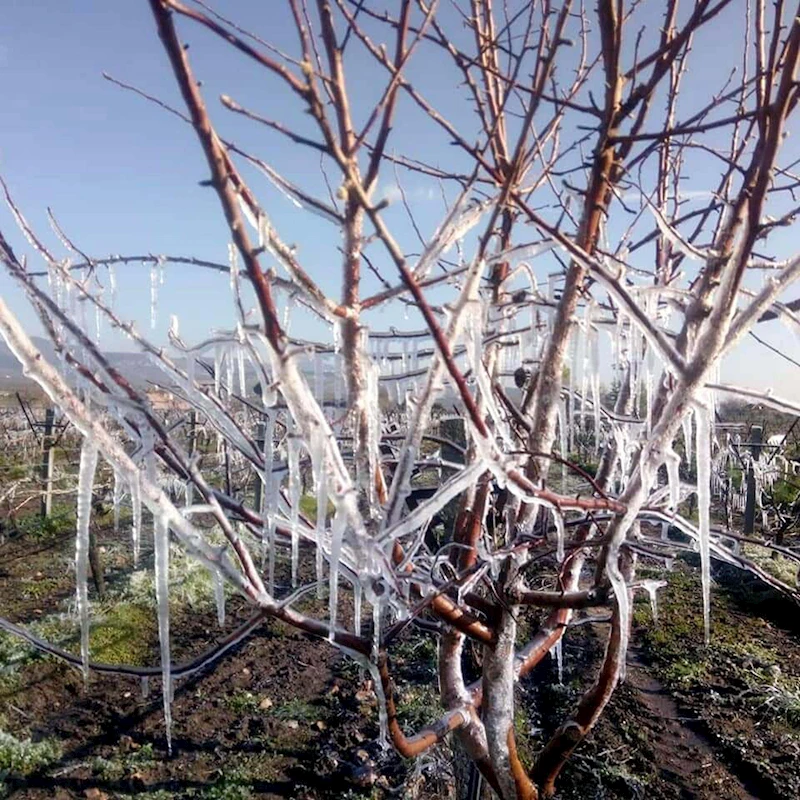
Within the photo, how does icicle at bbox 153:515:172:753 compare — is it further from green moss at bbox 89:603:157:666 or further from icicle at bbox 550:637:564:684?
green moss at bbox 89:603:157:666

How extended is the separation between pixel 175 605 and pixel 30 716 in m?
1.74

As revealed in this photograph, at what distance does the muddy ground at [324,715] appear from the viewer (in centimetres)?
322

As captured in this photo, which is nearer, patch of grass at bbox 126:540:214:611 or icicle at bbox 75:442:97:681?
icicle at bbox 75:442:97:681

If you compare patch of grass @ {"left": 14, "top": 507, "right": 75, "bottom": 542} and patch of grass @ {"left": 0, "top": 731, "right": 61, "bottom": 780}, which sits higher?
patch of grass @ {"left": 14, "top": 507, "right": 75, "bottom": 542}

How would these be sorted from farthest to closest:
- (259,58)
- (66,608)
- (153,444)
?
(66,608), (153,444), (259,58)

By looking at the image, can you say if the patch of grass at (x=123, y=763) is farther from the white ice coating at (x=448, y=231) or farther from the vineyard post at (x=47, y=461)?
the vineyard post at (x=47, y=461)

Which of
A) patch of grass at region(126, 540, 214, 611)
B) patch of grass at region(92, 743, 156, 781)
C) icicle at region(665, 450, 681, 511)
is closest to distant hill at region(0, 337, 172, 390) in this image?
icicle at region(665, 450, 681, 511)

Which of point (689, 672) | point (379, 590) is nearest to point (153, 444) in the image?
point (379, 590)

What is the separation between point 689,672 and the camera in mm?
4453

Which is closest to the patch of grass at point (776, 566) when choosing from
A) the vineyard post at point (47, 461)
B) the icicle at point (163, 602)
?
the icicle at point (163, 602)

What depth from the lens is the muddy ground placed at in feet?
10.6

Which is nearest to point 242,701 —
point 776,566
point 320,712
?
point 320,712

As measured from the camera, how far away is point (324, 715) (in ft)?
12.7

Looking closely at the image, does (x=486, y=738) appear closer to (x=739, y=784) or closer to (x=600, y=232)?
(x=600, y=232)
